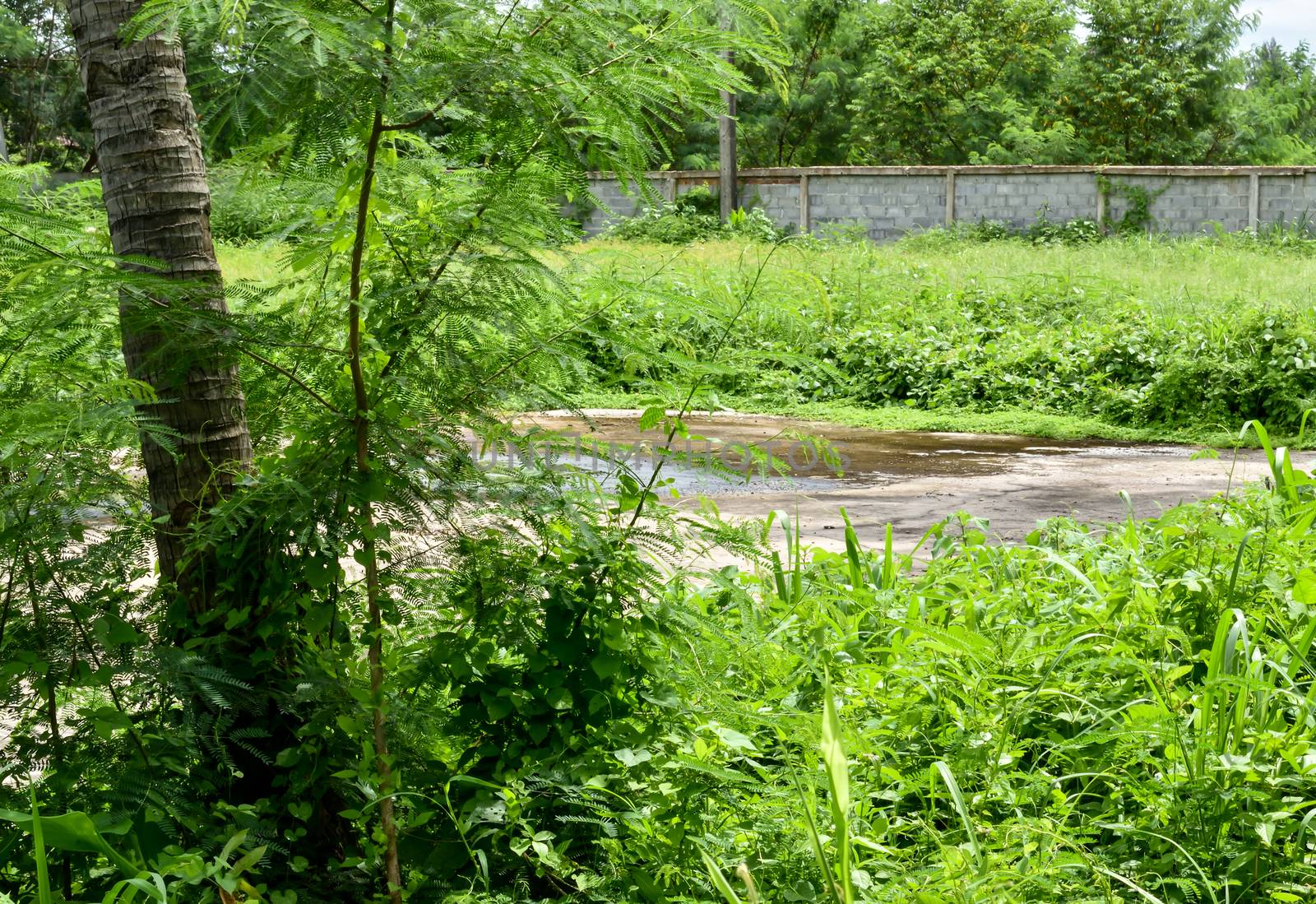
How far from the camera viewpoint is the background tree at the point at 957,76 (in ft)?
103

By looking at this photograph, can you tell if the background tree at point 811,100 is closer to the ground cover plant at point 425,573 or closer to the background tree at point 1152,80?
the background tree at point 1152,80

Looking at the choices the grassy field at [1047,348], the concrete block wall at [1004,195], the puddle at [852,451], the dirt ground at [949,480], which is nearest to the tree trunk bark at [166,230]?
the dirt ground at [949,480]

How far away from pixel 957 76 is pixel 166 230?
31667mm

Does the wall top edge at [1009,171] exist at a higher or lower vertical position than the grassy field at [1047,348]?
higher

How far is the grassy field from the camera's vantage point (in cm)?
1048

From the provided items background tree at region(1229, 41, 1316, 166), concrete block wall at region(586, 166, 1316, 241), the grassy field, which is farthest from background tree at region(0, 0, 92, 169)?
background tree at region(1229, 41, 1316, 166)

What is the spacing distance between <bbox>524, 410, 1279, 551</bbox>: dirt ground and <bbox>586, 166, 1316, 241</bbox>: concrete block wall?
32.5 feet

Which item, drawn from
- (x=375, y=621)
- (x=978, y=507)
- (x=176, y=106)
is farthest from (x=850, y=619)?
(x=978, y=507)

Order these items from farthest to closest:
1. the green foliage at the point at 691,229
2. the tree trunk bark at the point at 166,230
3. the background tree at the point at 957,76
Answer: the background tree at the point at 957,76 → the green foliage at the point at 691,229 → the tree trunk bark at the point at 166,230

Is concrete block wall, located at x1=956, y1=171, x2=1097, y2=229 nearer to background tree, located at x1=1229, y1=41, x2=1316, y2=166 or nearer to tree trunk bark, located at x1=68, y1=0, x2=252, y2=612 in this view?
background tree, located at x1=1229, y1=41, x2=1316, y2=166

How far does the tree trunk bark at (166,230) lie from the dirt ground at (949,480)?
3.25 m

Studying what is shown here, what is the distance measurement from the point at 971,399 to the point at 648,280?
922cm

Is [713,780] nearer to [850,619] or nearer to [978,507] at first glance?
[850,619]

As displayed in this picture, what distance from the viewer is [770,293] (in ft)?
10.4
